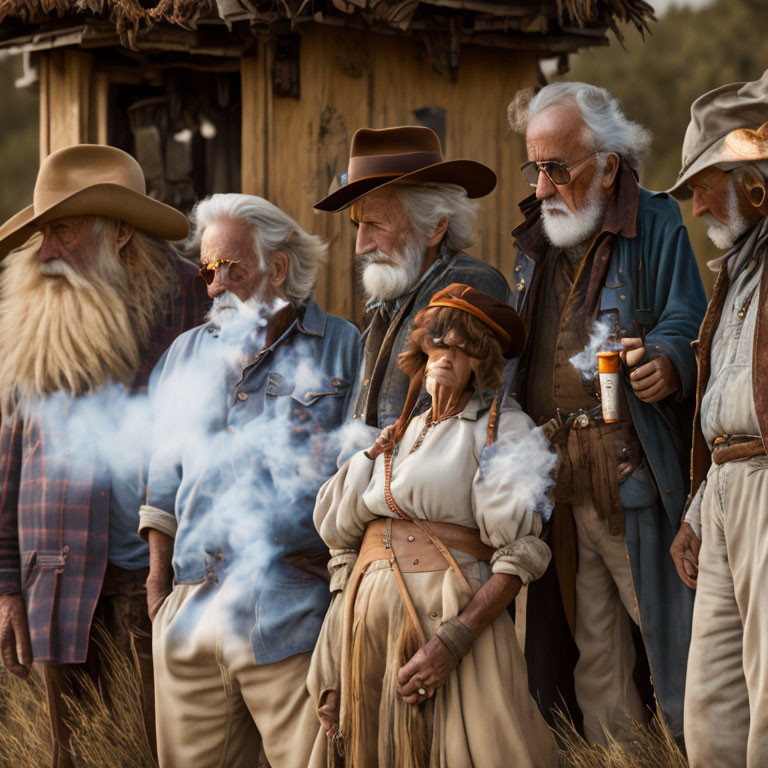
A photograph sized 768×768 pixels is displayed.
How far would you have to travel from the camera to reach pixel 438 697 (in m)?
4.25

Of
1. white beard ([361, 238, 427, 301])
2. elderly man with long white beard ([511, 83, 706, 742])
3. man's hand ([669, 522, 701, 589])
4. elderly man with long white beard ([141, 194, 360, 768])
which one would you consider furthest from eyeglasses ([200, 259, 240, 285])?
man's hand ([669, 522, 701, 589])

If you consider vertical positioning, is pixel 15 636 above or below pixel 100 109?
below

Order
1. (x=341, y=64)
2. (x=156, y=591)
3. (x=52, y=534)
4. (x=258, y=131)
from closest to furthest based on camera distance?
(x=156, y=591), (x=52, y=534), (x=341, y=64), (x=258, y=131)

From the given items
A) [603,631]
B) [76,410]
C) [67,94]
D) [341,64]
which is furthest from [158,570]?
[67,94]

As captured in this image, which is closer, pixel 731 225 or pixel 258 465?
pixel 731 225

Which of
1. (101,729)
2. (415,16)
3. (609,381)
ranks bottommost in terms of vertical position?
(101,729)

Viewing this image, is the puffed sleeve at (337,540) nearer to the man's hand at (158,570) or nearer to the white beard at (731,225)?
the man's hand at (158,570)

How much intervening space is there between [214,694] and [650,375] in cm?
230

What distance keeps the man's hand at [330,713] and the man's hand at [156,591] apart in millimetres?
1143

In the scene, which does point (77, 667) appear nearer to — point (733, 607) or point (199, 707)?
point (199, 707)

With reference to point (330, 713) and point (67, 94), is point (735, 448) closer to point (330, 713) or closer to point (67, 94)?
point (330, 713)

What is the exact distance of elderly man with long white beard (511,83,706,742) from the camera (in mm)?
4754

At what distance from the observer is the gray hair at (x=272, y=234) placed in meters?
5.57

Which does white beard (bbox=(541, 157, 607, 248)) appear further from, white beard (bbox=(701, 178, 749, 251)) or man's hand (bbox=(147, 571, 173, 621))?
man's hand (bbox=(147, 571, 173, 621))
